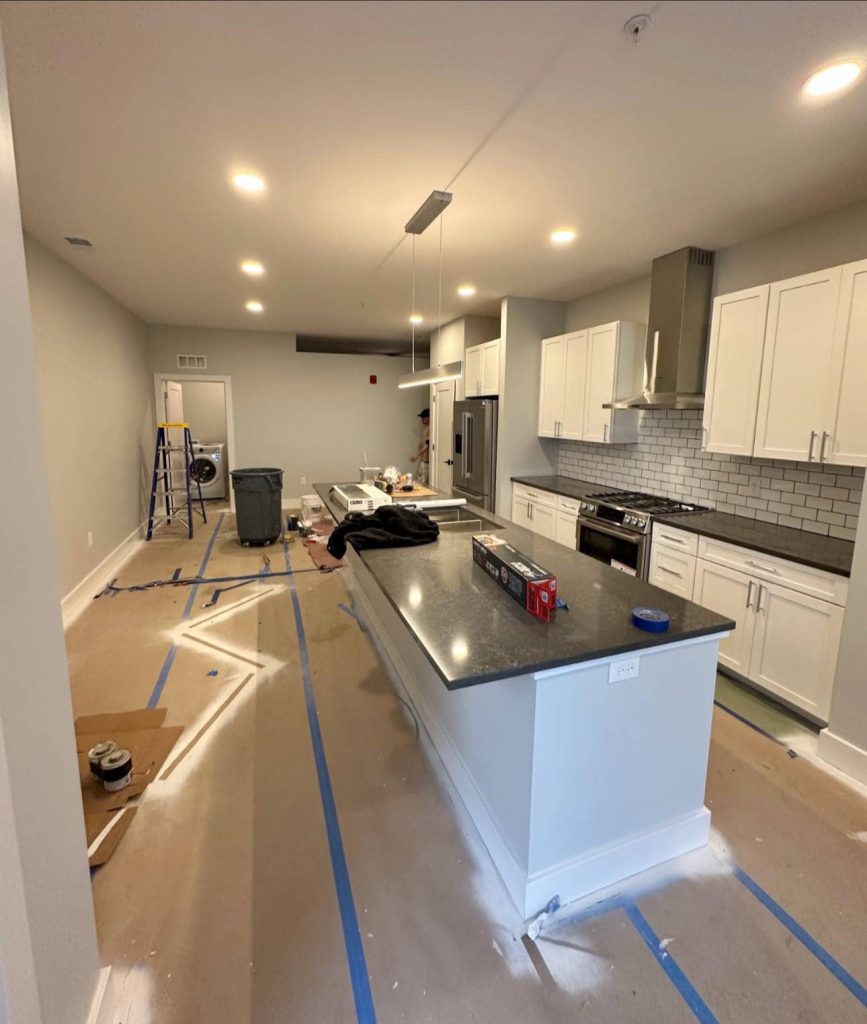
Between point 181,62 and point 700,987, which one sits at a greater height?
point 181,62

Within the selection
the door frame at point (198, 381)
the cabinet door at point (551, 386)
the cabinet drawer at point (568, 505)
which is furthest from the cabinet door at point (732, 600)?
the door frame at point (198, 381)

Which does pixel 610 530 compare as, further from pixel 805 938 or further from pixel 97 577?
pixel 97 577

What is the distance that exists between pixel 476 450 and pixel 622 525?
6.75ft

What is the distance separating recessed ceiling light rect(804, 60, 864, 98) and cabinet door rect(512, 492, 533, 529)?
342 centimetres

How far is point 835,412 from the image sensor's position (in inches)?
95.7

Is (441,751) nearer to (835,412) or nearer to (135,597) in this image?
(835,412)

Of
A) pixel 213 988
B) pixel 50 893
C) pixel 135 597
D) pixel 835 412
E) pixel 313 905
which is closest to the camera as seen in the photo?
pixel 50 893

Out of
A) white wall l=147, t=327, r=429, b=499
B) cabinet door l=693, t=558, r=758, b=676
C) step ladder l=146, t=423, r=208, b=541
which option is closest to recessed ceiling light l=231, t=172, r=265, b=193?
cabinet door l=693, t=558, r=758, b=676

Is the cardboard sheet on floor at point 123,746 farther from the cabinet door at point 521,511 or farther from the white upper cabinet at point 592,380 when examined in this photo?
the white upper cabinet at point 592,380

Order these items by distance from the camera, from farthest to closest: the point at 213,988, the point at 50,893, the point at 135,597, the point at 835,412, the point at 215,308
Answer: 1. the point at 215,308
2. the point at 135,597
3. the point at 835,412
4. the point at 213,988
5. the point at 50,893

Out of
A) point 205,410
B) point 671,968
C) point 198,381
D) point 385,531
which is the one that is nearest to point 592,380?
point 385,531

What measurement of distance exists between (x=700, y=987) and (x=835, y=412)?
7.90 ft

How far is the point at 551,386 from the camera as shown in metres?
4.79

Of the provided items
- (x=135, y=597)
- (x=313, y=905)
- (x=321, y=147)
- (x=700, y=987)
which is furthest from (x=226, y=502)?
(x=700, y=987)
